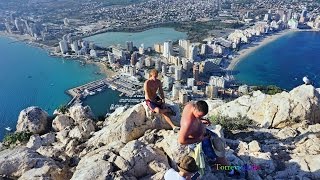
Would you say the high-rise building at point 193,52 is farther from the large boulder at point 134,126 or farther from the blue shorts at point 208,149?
the blue shorts at point 208,149

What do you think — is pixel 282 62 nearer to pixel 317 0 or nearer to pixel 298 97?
pixel 298 97

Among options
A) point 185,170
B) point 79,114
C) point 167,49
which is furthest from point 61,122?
point 167,49

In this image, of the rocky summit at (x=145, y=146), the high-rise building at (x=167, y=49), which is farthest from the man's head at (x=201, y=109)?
the high-rise building at (x=167, y=49)

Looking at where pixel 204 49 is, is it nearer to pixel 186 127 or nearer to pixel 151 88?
pixel 151 88

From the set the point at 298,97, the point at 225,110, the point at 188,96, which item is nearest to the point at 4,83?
the point at 188,96

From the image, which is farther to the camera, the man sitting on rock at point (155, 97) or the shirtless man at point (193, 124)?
the man sitting on rock at point (155, 97)

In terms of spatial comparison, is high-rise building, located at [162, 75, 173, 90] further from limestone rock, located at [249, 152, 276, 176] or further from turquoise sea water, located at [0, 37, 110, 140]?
limestone rock, located at [249, 152, 276, 176]
